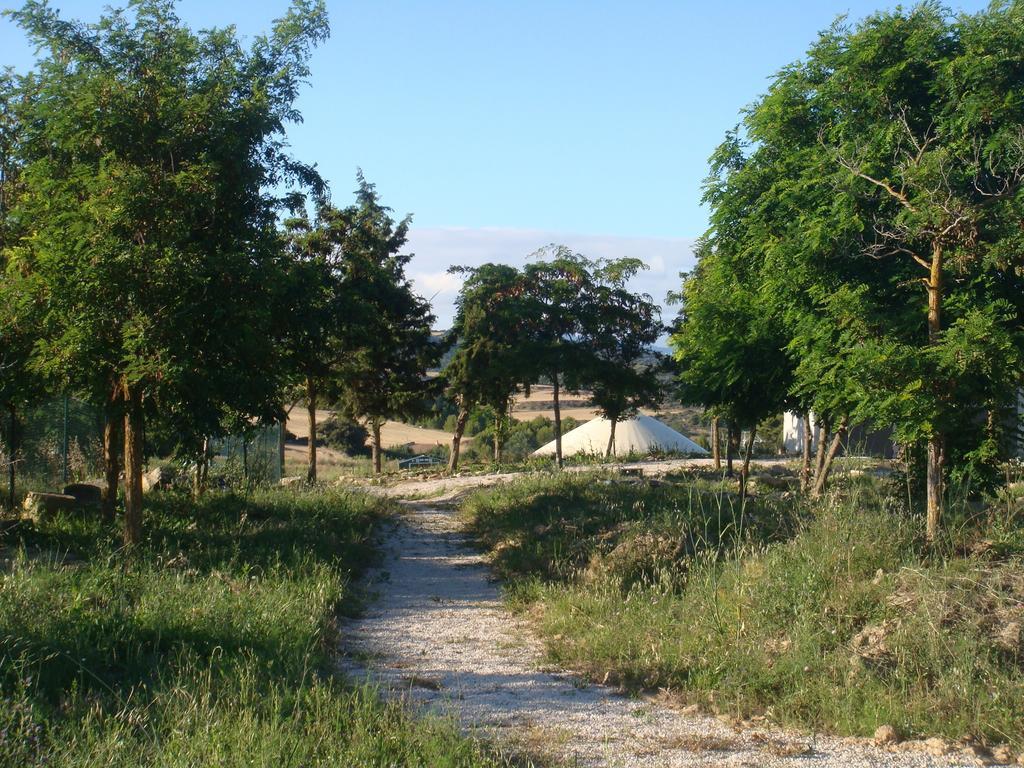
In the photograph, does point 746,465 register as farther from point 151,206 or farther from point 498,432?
point 498,432

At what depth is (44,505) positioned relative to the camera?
13078 mm

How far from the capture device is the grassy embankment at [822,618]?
6449 mm

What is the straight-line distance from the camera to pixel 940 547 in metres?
8.57

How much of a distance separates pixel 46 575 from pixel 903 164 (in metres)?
8.58

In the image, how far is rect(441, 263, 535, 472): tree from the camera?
Result: 28312 mm

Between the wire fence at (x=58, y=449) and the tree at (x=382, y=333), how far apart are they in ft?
16.7

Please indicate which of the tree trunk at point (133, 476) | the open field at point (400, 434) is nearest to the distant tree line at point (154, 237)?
the tree trunk at point (133, 476)

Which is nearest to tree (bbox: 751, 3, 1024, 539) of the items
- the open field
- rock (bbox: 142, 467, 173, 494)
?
rock (bbox: 142, 467, 173, 494)

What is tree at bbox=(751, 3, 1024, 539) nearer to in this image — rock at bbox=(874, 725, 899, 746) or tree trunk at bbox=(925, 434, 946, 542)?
tree trunk at bbox=(925, 434, 946, 542)

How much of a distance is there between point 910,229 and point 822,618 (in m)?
3.88

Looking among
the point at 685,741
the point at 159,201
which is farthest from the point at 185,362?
the point at 685,741

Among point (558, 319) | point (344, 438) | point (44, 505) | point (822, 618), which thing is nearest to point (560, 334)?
point (558, 319)

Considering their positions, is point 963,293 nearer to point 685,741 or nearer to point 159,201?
point 685,741

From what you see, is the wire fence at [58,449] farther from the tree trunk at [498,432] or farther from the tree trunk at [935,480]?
the tree trunk at [498,432]
